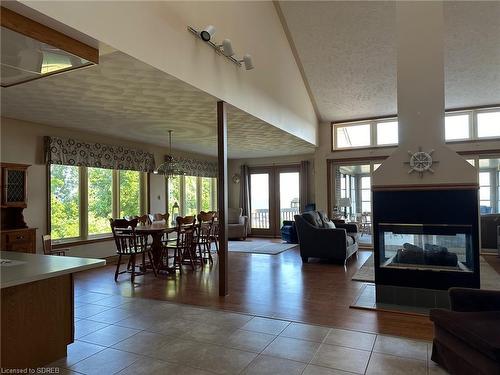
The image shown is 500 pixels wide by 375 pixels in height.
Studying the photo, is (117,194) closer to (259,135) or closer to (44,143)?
(44,143)

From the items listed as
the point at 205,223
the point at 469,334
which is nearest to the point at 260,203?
the point at 205,223

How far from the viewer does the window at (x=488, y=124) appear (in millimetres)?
7398

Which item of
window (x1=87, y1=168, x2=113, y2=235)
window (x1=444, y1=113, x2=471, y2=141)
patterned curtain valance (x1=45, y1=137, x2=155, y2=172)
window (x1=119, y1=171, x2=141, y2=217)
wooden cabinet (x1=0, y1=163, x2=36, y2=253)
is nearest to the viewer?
wooden cabinet (x1=0, y1=163, x2=36, y2=253)

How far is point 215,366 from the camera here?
257cm

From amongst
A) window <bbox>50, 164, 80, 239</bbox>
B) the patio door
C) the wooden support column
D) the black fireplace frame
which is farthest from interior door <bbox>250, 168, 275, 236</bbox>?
the black fireplace frame

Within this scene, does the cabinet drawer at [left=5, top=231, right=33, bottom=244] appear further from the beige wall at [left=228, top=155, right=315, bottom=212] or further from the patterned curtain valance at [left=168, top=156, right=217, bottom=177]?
the beige wall at [left=228, top=155, right=315, bottom=212]

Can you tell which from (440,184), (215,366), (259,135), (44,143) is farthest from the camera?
(259,135)

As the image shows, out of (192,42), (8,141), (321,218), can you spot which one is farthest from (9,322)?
(321,218)

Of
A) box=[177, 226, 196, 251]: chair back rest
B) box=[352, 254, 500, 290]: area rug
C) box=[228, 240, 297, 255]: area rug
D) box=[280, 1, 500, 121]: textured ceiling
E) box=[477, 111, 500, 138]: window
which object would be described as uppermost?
box=[280, 1, 500, 121]: textured ceiling

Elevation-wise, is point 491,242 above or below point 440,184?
below

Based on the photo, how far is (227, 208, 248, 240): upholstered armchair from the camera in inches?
382

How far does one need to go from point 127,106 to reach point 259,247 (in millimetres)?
4830

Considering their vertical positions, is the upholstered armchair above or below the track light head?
below

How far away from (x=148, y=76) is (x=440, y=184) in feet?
10.9
